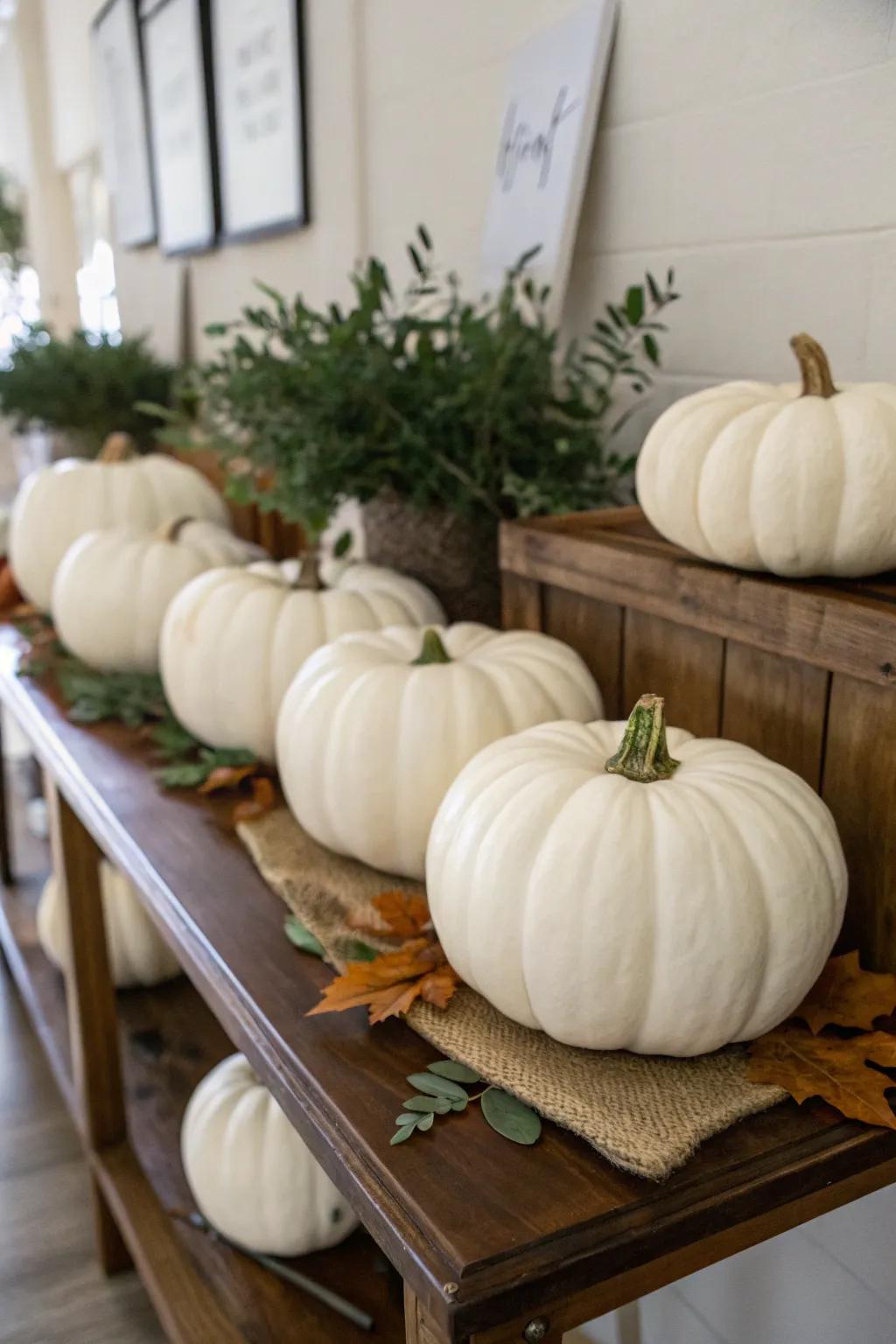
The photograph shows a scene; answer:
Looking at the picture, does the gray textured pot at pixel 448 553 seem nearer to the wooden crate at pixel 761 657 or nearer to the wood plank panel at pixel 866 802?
the wooden crate at pixel 761 657

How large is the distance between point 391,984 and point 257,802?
1.12 feet

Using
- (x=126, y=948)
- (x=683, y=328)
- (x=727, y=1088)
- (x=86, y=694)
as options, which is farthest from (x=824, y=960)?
(x=126, y=948)

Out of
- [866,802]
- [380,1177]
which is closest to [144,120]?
[866,802]

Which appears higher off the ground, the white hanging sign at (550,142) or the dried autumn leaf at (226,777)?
the white hanging sign at (550,142)

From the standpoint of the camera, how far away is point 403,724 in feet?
2.64

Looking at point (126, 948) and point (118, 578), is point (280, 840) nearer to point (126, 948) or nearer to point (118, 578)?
point (118, 578)

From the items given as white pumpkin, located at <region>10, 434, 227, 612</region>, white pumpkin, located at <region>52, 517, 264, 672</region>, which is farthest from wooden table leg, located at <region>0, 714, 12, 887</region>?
white pumpkin, located at <region>52, 517, 264, 672</region>

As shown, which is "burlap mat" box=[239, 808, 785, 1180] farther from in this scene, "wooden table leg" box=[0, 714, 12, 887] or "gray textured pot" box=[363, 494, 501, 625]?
"wooden table leg" box=[0, 714, 12, 887]

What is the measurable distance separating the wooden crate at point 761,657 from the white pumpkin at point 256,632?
0.19 metres

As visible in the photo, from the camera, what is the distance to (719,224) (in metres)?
0.97

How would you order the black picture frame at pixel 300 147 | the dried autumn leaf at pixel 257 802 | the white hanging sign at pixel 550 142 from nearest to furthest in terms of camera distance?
the dried autumn leaf at pixel 257 802 → the white hanging sign at pixel 550 142 → the black picture frame at pixel 300 147

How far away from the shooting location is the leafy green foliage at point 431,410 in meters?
0.99

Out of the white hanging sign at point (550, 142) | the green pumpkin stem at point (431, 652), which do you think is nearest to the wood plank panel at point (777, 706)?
the green pumpkin stem at point (431, 652)

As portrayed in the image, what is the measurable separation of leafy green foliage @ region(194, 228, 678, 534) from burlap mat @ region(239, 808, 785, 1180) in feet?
1.55
